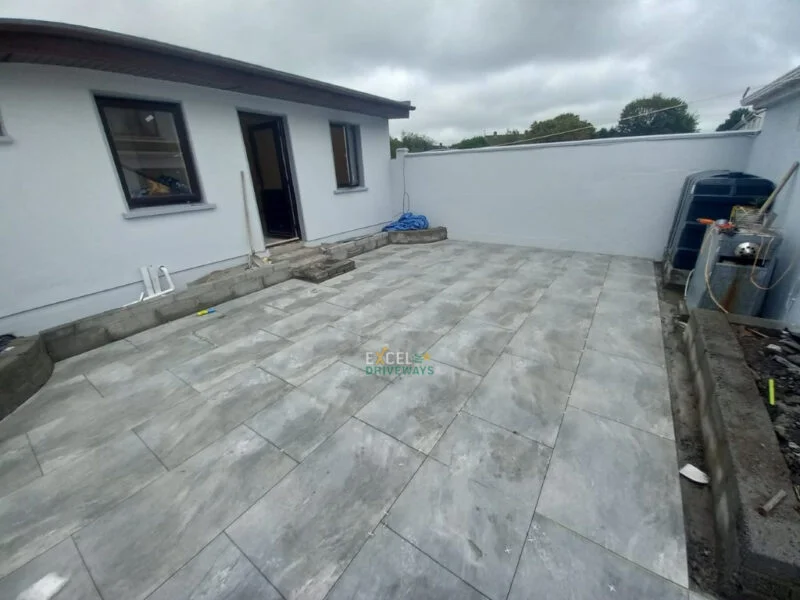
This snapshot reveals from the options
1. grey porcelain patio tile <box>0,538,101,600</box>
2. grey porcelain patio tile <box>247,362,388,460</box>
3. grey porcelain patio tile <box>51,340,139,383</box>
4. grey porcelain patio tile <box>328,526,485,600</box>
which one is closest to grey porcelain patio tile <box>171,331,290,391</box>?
grey porcelain patio tile <box>247,362,388,460</box>

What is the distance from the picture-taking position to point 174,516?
1493mm

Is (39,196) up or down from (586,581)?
up

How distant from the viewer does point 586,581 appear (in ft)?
3.91

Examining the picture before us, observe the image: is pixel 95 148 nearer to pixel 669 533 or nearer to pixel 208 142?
pixel 208 142

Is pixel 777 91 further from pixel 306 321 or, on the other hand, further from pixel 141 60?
pixel 141 60

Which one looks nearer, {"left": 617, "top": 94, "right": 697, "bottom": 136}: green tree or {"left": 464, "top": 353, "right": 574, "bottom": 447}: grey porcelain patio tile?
{"left": 464, "top": 353, "right": 574, "bottom": 447}: grey porcelain patio tile

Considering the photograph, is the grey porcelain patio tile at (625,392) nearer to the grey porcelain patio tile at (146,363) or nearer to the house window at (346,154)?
the grey porcelain patio tile at (146,363)

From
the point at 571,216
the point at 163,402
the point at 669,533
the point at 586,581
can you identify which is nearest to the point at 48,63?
the point at 163,402

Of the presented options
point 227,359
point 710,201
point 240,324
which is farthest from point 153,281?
point 710,201

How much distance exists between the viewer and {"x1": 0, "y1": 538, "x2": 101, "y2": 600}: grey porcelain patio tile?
4.00ft

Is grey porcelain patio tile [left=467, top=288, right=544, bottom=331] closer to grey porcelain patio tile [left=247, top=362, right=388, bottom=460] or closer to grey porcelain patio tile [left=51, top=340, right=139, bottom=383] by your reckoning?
grey porcelain patio tile [left=247, top=362, right=388, bottom=460]

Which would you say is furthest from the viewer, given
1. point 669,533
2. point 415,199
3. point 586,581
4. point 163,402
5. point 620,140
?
point 415,199

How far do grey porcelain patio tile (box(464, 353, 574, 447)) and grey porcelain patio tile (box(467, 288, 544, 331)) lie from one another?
0.71 m

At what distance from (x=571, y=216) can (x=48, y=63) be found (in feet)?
23.9
